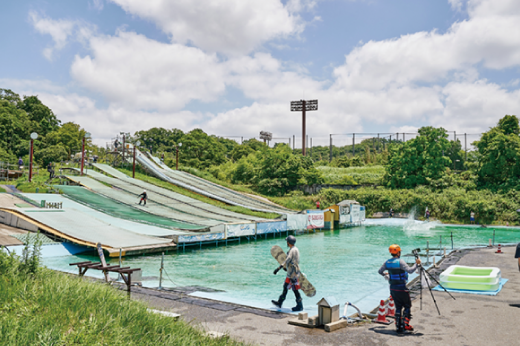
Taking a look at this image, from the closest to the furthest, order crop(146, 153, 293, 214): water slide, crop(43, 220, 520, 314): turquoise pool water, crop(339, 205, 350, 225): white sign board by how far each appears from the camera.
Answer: crop(43, 220, 520, 314): turquoise pool water, crop(339, 205, 350, 225): white sign board, crop(146, 153, 293, 214): water slide

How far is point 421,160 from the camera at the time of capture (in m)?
50.9

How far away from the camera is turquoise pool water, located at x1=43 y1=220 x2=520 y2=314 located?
455 inches

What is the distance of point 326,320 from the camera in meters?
7.70

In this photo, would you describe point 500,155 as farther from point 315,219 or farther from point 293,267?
point 293,267

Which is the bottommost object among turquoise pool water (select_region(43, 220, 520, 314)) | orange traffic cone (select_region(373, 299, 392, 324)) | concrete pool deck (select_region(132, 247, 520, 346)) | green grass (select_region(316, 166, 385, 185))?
turquoise pool water (select_region(43, 220, 520, 314))

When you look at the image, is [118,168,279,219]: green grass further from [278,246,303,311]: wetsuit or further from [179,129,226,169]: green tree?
[278,246,303,311]: wetsuit

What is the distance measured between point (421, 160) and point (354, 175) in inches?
498

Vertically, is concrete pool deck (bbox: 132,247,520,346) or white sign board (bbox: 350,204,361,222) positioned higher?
white sign board (bbox: 350,204,361,222)

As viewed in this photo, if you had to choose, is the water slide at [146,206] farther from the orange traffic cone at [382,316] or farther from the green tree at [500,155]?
the green tree at [500,155]

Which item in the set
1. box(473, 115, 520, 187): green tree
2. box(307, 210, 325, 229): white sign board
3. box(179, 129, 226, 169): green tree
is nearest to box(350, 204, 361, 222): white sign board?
box(307, 210, 325, 229): white sign board

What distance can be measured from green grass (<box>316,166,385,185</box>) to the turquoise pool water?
91.2 ft

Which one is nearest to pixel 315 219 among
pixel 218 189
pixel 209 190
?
pixel 209 190

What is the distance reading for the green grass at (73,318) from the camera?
181 inches

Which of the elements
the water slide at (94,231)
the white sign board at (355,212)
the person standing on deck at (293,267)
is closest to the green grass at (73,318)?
the person standing on deck at (293,267)
